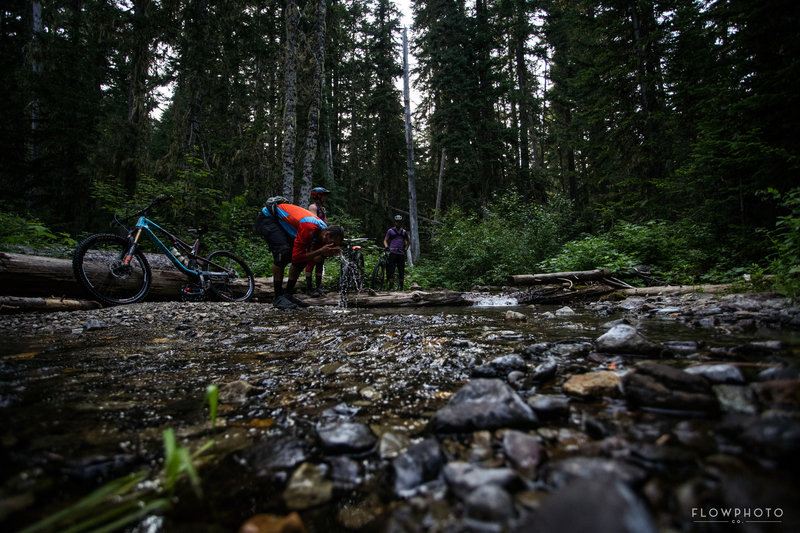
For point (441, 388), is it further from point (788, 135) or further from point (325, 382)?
point (788, 135)

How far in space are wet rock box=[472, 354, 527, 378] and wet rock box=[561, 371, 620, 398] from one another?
322mm

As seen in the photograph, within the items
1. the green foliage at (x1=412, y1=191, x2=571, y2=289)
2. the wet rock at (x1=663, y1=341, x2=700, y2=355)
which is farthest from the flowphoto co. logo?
the green foliage at (x1=412, y1=191, x2=571, y2=289)

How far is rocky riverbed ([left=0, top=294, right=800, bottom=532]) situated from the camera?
29.5 inches

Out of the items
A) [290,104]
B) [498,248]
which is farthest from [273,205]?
[498,248]

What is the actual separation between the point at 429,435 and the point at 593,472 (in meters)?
0.58

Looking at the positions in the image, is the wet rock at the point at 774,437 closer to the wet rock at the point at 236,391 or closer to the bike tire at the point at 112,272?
the wet rock at the point at 236,391

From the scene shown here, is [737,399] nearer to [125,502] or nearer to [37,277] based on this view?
[125,502]

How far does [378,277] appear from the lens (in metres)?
11.1

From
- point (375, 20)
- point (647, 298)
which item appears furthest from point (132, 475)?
point (375, 20)

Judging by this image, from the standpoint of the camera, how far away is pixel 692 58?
34.4ft

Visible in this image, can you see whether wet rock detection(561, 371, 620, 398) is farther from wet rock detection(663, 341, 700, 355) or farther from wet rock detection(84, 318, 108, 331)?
Result: wet rock detection(84, 318, 108, 331)

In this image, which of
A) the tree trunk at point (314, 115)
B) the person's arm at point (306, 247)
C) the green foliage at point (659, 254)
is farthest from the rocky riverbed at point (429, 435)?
the tree trunk at point (314, 115)

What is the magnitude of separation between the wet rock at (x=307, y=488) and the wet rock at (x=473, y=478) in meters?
0.36

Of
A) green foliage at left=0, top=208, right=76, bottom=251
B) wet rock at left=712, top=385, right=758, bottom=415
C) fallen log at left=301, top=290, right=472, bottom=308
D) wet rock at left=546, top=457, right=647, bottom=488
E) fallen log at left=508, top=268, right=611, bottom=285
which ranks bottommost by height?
fallen log at left=301, top=290, right=472, bottom=308
